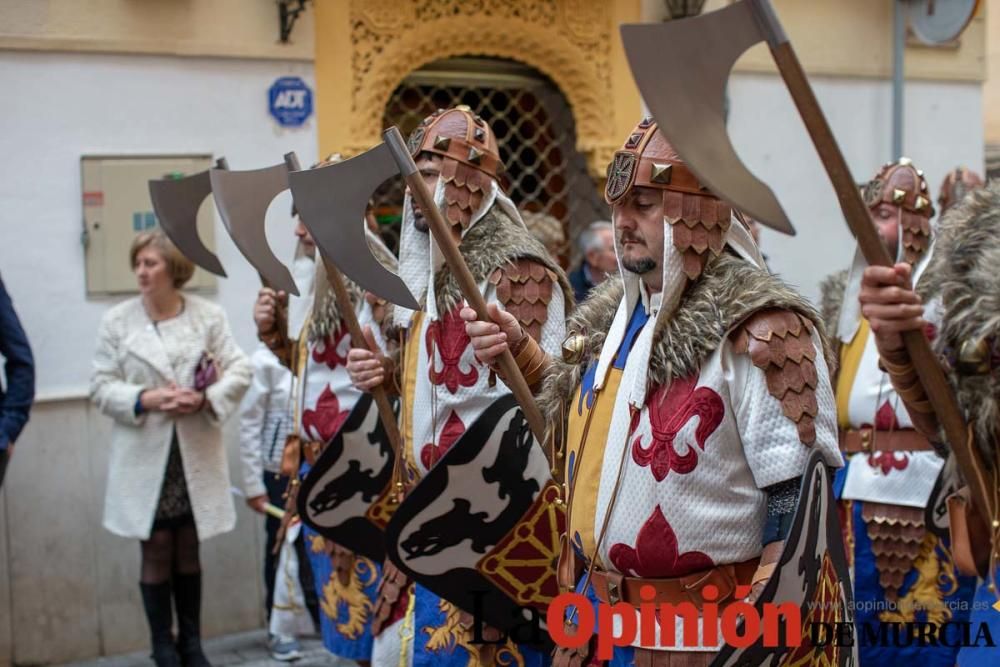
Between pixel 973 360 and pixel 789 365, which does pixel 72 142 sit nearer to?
pixel 789 365

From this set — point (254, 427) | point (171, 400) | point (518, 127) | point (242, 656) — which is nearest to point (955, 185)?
point (518, 127)

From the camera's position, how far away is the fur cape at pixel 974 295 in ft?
8.67

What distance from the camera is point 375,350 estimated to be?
175 inches

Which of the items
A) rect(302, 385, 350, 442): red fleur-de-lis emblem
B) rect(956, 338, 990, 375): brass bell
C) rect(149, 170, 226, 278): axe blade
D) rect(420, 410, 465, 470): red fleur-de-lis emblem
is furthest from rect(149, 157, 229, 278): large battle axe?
rect(956, 338, 990, 375): brass bell

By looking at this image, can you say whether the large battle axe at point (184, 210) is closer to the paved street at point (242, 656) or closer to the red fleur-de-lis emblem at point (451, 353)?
the red fleur-de-lis emblem at point (451, 353)

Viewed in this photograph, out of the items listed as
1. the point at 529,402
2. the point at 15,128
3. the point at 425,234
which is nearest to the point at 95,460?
the point at 15,128

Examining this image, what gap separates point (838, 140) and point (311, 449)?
4.85 metres

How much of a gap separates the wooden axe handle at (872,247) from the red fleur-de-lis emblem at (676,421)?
17.1 inches

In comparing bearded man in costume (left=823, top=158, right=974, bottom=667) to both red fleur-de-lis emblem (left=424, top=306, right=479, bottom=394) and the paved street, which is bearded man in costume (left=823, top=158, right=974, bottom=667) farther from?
the paved street

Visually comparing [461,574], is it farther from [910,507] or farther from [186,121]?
[186,121]

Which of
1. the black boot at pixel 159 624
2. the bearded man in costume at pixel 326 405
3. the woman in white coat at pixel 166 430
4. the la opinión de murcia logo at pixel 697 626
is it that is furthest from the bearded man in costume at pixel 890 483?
the black boot at pixel 159 624

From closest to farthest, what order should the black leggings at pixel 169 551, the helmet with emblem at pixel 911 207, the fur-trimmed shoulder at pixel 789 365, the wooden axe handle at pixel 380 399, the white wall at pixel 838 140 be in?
the fur-trimmed shoulder at pixel 789 365 < the wooden axe handle at pixel 380 399 < the helmet with emblem at pixel 911 207 < the black leggings at pixel 169 551 < the white wall at pixel 838 140

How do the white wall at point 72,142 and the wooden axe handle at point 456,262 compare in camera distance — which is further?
the white wall at point 72,142

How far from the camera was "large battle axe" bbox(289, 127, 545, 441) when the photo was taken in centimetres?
319
